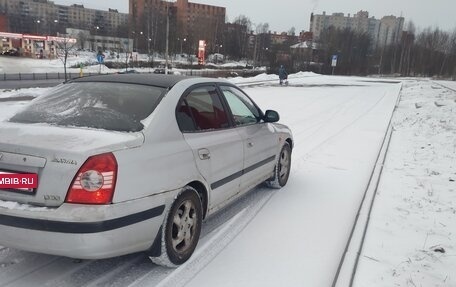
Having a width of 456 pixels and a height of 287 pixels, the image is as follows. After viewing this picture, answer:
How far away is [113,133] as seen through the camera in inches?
128

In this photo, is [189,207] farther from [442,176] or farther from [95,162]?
[442,176]

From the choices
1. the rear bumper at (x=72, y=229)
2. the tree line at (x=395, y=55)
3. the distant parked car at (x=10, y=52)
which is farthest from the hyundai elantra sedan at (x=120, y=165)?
the distant parked car at (x=10, y=52)

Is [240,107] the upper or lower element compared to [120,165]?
upper

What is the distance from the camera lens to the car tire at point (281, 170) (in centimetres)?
602

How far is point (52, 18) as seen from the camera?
449 ft

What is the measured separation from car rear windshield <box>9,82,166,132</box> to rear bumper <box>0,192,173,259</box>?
73 cm

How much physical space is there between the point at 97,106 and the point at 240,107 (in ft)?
6.46

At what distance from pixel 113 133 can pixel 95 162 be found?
1.25 ft

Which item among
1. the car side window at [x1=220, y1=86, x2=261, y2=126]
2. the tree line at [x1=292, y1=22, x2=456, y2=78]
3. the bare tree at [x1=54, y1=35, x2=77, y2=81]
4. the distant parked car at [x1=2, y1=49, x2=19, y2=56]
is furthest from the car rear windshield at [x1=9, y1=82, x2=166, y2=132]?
the distant parked car at [x1=2, y1=49, x2=19, y2=56]

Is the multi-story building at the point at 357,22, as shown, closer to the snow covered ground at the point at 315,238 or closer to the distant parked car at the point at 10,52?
the distant parked car at the point at 10,52

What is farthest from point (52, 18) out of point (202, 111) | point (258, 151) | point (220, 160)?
point (220, 160)

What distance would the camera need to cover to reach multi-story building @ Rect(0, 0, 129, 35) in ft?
390

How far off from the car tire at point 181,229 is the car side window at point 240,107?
132 centimetres

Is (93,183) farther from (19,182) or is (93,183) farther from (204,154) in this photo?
(204,154)
